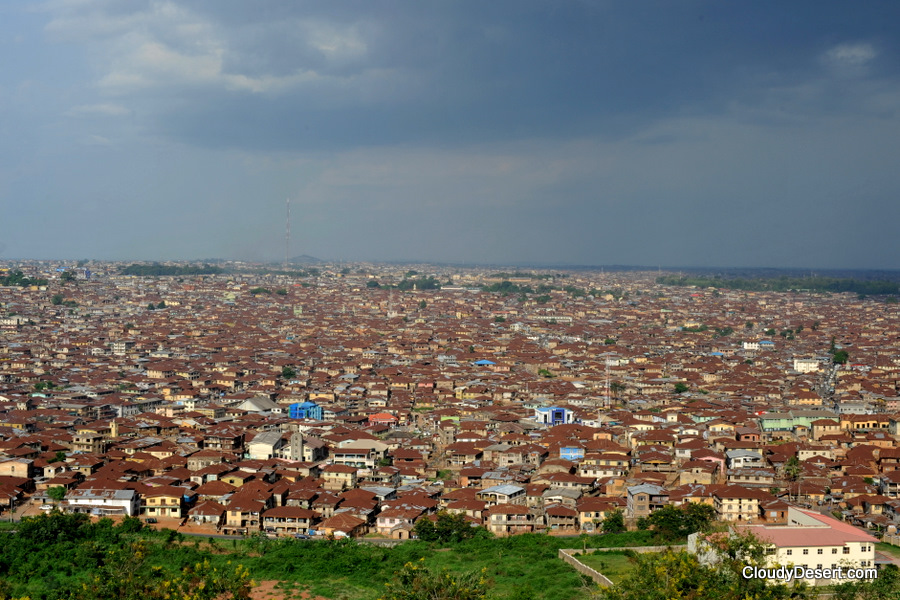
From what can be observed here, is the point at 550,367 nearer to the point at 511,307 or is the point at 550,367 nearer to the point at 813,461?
the point at 813,461

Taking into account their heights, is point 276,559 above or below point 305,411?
below

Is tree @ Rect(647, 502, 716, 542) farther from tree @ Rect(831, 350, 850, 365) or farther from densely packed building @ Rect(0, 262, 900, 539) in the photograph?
tree @ Rect(831, 350, 850, 365)

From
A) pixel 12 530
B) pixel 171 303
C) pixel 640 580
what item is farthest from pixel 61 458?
pixel 171 303

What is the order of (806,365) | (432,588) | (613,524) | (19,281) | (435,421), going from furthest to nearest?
1. (19,281)
2. (806,365)
3. (435,421)
4. (613,524)
5. (432,588)

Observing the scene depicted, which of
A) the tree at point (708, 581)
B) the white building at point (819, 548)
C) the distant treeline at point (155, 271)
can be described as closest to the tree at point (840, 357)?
the white building at point (819, 548)

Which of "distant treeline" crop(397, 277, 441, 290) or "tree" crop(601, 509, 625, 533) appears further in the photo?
"distant treeline" crop(397, 277, 441, 290)

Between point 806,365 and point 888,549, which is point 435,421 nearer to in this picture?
point 888,549

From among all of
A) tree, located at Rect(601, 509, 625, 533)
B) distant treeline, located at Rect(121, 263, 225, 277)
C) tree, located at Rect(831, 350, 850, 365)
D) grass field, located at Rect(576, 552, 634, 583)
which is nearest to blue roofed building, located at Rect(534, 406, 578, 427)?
tree, located at Rect(601, 509, 625, 533)

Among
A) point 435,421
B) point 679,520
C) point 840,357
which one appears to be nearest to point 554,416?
point 435,421

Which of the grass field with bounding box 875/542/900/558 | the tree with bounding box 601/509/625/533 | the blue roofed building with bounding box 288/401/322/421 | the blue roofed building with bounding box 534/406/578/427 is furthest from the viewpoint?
the blue roofed building with bounding box 288/401/322/421
